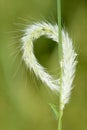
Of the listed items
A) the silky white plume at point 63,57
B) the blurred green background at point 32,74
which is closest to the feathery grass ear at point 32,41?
the silky white plume at point 63,57

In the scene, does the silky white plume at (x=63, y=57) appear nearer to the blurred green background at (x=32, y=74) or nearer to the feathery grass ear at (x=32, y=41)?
the feathery grass ear at (x=32, y=41)

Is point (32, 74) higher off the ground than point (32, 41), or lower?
lower

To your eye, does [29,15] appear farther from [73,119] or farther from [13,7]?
[73,119]

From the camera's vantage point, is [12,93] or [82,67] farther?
[82,67]

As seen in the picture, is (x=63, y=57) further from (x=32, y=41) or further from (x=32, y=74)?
(x=32, y=74)

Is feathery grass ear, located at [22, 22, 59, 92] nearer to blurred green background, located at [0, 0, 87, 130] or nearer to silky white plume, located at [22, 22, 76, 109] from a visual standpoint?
silky white plume, located at [22, 22, 76, 109]

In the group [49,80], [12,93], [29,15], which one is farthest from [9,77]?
[49,80]

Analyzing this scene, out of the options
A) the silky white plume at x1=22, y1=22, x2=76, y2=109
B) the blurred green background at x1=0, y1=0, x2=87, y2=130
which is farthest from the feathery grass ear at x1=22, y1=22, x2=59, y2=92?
the blurred green background at x1=0, y1=0, x2=87, y2=130

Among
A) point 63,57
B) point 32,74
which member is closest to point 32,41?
point 63,57

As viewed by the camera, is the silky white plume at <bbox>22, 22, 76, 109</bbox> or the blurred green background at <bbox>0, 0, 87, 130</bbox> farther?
the blurred green background at <bbox>0, 0, 87, 130</bbox>
